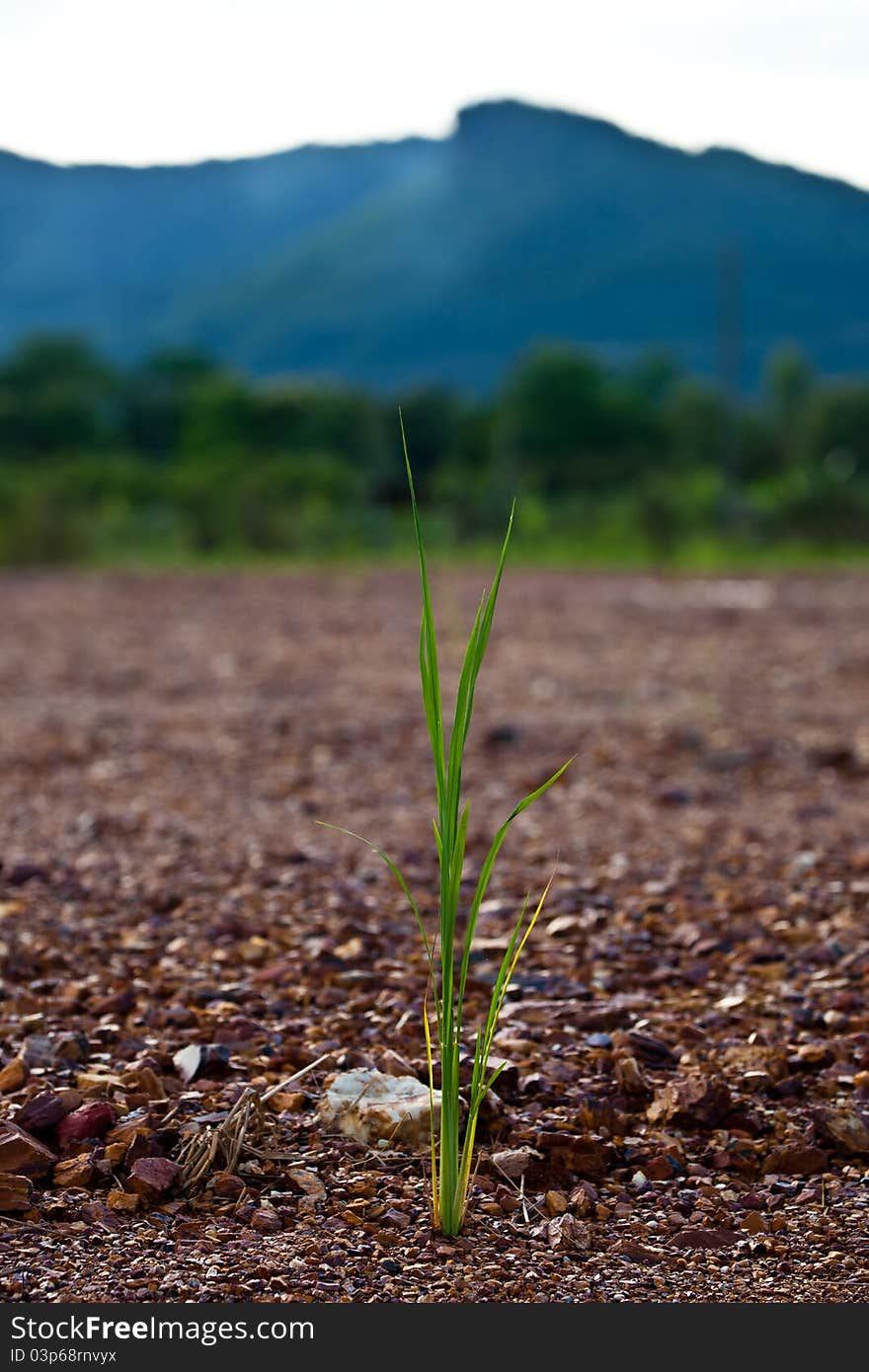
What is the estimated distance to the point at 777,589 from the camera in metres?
11.9

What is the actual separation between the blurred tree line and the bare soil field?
445 inches

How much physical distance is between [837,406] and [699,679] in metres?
27.7

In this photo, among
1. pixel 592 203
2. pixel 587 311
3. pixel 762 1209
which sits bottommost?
pixel 762 1209

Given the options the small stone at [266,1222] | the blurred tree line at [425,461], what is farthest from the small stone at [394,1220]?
the blurred tree line at [425,461]

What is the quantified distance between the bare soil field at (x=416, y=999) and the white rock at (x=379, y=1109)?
28 mm

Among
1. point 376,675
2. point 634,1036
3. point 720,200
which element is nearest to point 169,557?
point 376,675

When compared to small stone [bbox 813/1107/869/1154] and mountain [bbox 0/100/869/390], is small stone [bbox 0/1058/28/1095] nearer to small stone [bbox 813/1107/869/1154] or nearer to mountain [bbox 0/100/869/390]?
small stone [bbox 813/1107/869/1154]

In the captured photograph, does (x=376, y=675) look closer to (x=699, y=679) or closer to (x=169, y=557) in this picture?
(x=699, y=679)

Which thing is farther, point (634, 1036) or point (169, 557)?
point (169, 557)

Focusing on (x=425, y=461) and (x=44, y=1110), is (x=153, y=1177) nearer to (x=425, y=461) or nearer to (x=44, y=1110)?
(x=44, y=1110)

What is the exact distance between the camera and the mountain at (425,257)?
2063 inches

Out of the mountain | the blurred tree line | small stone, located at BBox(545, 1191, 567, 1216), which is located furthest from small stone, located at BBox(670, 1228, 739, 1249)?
the mountain

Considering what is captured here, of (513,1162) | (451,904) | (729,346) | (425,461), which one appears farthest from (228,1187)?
(425,461)

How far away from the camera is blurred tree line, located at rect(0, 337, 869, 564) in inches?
684
